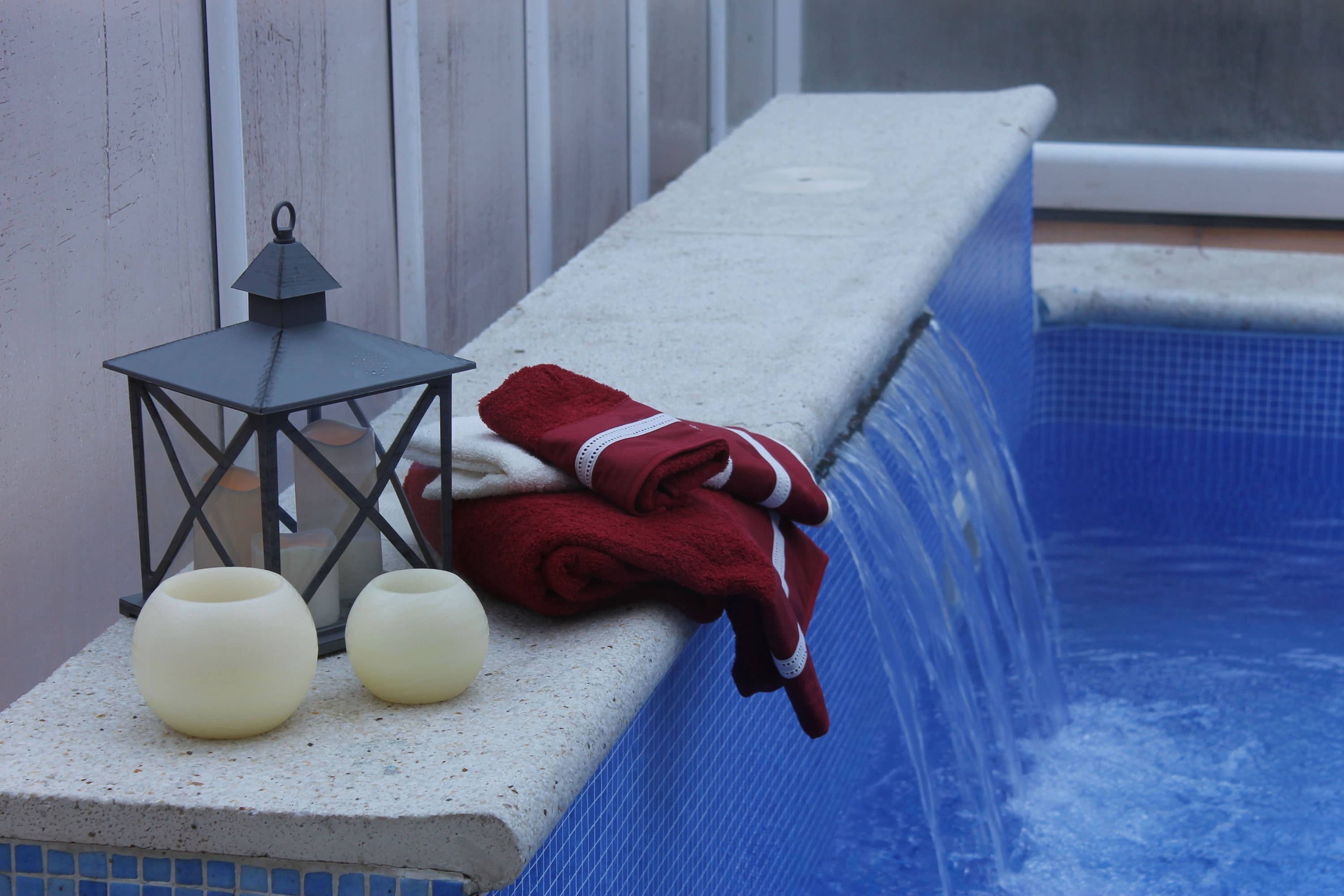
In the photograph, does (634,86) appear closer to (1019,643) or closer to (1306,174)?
(1019,643)

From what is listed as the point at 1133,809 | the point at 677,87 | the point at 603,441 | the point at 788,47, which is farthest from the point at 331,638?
the point at 788,47

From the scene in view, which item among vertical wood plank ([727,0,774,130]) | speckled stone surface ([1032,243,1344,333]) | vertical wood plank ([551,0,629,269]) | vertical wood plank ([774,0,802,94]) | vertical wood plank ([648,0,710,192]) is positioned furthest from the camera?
vertical wood plank ([774,0,802,94])

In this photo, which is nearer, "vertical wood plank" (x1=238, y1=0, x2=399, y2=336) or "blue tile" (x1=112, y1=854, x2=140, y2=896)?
"blue tile" (x1=112, y1=854, x2=140, y2=896)

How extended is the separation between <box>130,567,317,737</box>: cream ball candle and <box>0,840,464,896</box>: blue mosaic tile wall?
0.10m

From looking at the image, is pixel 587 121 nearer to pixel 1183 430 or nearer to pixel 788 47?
pixel 1183 430

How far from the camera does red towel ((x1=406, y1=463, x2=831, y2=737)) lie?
1.22 metres

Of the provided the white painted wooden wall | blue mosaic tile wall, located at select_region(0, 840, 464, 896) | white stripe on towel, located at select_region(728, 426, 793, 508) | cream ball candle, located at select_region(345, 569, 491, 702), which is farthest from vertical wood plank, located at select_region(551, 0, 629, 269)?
blue mosaic tile wall, located at select_region(0, 840, 464, 896)

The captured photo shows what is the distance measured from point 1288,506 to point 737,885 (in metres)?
2.26

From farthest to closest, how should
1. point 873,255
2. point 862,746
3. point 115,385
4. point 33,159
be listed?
point 873,255 < point 862,746 < point 115,385 < point 33,159

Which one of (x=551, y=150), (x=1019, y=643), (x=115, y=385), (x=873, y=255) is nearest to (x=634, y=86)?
(x=551, y=150)

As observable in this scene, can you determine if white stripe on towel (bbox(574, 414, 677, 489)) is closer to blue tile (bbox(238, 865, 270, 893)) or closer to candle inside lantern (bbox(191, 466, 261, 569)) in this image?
candle inside lantern (bbox(191, 466, 261, 569))

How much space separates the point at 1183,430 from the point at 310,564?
286cm

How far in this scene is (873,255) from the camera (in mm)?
2387

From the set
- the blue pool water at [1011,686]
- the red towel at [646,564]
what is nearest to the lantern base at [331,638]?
the red towel at [646,564]
